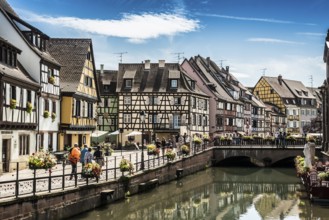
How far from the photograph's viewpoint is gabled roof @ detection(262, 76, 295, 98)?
109356 millimetres

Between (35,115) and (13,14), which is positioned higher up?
(13,14)

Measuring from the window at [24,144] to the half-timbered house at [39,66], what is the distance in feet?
3.22

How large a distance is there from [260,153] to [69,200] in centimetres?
3801

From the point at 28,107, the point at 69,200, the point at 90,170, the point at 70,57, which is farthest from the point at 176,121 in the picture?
the point at 69,200

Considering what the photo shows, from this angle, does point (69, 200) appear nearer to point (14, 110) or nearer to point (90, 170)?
point (90, 170)

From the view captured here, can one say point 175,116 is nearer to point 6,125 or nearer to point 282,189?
point 282,189

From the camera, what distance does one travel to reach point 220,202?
35.3 meters

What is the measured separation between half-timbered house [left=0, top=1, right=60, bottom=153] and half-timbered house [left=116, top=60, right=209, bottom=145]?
85.5 feet

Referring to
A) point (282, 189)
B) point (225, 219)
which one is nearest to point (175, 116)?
point (282, 189)

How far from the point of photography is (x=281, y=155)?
59.2 m

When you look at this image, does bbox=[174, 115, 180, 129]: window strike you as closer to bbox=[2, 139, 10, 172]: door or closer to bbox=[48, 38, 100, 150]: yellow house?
bbox=[48, 38, 100, 150]: yellow house

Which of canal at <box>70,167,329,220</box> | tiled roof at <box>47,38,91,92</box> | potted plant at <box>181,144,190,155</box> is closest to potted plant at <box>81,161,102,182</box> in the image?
canal at <box>70,167,329,220</box>

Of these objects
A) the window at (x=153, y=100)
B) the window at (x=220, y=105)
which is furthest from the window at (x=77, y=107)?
the window at (x=220, y=105)

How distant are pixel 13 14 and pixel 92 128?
1548 cm
